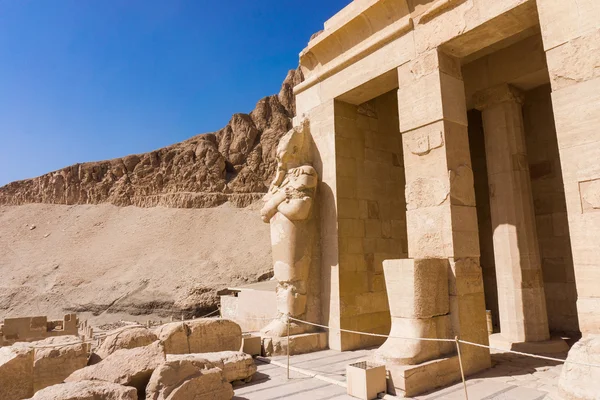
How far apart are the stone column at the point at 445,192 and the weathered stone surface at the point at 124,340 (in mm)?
3389

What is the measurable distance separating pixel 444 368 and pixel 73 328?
40.8 feet

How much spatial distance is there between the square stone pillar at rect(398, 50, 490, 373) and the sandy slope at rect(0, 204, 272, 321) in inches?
717

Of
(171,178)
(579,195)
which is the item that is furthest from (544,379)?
(171,178)

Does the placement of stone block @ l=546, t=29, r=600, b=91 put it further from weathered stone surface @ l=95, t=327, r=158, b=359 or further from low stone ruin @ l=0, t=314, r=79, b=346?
low stone ruin @ l=0, t=314, r=79, b=346

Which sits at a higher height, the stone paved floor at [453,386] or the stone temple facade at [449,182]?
the stone temple facade at [449,182]

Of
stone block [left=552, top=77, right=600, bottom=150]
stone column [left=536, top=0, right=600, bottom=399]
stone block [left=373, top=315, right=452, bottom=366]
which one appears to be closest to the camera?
stone column [left=536, top=0, right=600, bottom=399]

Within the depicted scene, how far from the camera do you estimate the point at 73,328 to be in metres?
12.9

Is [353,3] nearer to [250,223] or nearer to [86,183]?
[250,223]

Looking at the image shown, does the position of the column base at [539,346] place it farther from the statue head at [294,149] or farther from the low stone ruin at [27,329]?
the low stone ruin at [27,329]

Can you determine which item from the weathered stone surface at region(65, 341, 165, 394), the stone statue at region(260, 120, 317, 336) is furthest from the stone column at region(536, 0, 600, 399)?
the weathered stone surface at region(65, 341, 165, 394)

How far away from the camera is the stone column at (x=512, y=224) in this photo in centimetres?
588

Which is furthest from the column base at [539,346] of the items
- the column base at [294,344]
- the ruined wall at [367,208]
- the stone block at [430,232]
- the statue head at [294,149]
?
the statue head at [294,149]

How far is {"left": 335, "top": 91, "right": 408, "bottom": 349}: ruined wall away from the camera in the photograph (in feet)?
21.0

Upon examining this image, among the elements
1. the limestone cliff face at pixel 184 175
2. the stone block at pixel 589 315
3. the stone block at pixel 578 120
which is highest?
the limestone cliff face at pixel 184 175
